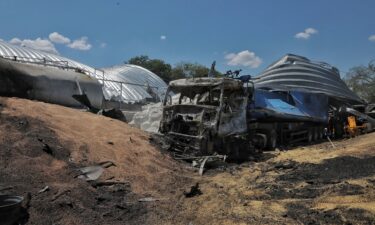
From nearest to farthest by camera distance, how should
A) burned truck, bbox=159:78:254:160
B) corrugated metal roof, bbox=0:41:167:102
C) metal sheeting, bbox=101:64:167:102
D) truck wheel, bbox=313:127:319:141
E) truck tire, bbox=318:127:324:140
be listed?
burned truck, bbox=159:78:254:160, truck wheel, bbox=313:127:319:141, truck tire, bbox=318:127:324:140, corrugated metal roof, bbox=0:41:167:102, metal sheeting, bbox=101:64:167:102

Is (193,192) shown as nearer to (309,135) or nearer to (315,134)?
(309,135)

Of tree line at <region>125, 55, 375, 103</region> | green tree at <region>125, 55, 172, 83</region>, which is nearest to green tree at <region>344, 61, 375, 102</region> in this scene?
tree line at <region>125, 55, 375, 103</region>

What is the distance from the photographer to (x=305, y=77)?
95.6 feet

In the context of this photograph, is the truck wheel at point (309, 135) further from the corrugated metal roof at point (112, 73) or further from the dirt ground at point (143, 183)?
the corrugated metal roof at point (112, 73)

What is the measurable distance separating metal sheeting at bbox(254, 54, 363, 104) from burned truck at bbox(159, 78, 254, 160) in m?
12.4

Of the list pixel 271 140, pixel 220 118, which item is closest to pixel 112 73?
pixel 271 140

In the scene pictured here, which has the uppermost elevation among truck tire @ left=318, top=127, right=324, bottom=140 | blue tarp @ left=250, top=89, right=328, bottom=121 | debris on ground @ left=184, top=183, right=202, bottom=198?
blue tarp @ left=250, top=89, right=328, bottom=121

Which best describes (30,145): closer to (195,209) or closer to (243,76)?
(195,209)

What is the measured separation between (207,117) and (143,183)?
4.67 meters

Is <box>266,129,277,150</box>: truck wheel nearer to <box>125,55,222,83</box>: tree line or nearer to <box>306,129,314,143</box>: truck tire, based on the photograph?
<box>306,129,314,143</box>: truck tire

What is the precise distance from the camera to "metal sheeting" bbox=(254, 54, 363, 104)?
2817 centimetres

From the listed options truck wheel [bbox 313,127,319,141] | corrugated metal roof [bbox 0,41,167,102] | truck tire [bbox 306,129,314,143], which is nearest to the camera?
truck tire [bbox 306,129,314,143]

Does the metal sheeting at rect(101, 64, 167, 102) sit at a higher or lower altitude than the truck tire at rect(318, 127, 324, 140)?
higher

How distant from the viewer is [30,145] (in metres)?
9.60
